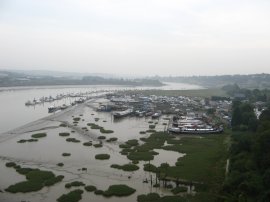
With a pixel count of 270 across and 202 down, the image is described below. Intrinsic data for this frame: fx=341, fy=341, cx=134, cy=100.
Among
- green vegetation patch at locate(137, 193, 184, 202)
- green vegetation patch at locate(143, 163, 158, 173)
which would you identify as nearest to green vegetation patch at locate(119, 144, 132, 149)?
green vegetation patch at locate(143, 163, 158, 173)

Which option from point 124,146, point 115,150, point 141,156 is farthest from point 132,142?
point 141,156

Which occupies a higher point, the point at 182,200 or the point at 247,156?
the point at 247,156

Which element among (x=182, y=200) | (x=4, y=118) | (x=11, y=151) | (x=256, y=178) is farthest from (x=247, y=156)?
(x=4, y=118)

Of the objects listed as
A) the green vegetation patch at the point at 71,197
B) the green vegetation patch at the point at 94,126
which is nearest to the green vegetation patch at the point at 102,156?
the green vegetation patch at the point at 71,197

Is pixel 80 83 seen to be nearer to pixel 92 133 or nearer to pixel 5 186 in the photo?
pixel 92 133

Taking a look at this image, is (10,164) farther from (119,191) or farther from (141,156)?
(141,156)
